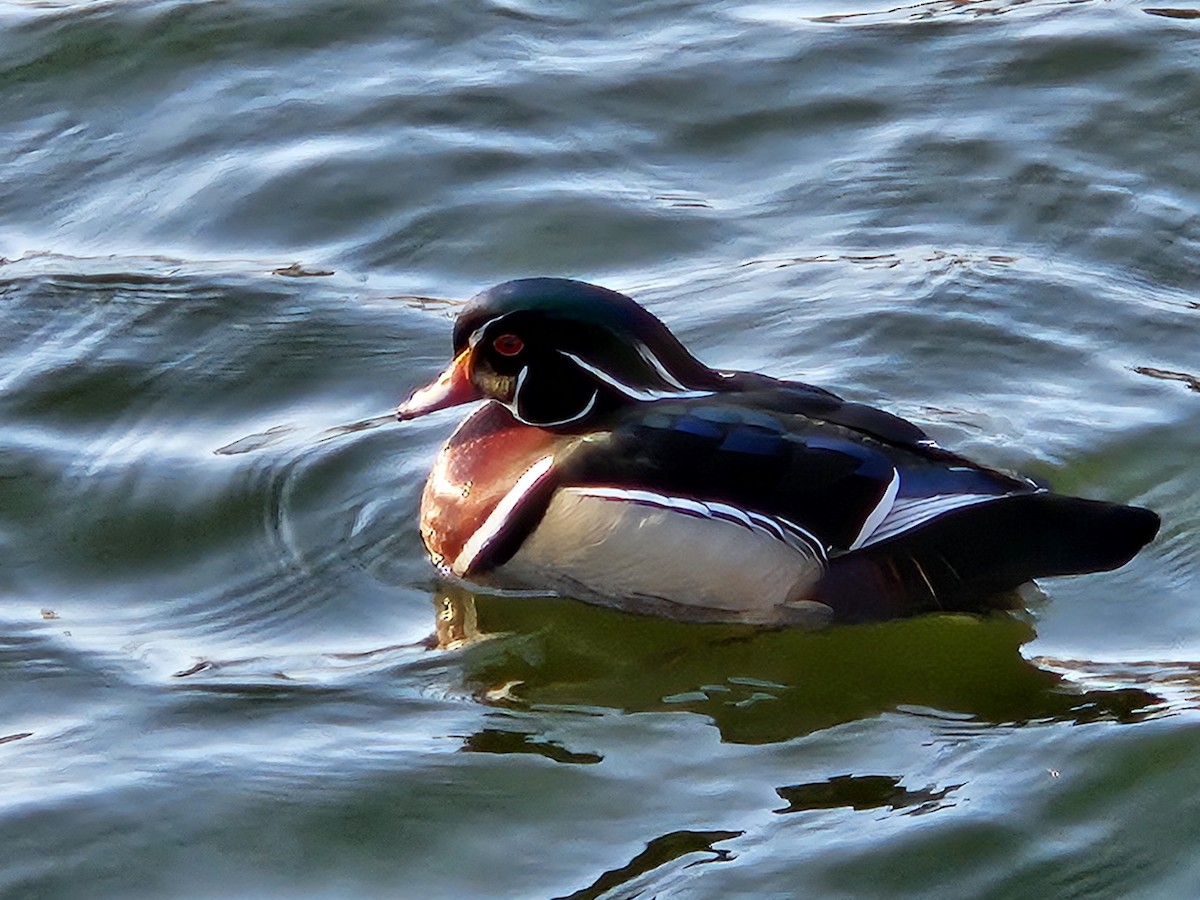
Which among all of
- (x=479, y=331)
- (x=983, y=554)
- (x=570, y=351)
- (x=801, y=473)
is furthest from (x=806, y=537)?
(x=479, y=331)

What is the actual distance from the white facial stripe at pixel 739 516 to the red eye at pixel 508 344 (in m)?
0.59

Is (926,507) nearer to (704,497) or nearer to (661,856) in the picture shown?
(704,497)

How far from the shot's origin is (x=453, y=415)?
7957mm

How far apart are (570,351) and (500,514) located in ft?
1.71

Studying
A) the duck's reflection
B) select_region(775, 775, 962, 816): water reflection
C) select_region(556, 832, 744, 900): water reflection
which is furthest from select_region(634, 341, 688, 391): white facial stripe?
select_region(556, 832, 744, 900): water reflection

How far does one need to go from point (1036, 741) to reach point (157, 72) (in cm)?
629

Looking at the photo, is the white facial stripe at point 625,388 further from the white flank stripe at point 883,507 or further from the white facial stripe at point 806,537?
the white flank stripe at point 883,507

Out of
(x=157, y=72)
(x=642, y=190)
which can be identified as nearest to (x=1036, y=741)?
(x=642, y=190)

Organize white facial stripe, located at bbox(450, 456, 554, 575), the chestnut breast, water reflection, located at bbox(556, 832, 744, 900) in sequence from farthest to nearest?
the chestnut breast
white facial stripe, located at bbox(450, 456, 554, 575)
water reflection, located at bbox(556, 832, 744, 900)

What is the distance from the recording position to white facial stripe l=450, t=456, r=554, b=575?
22.0ft

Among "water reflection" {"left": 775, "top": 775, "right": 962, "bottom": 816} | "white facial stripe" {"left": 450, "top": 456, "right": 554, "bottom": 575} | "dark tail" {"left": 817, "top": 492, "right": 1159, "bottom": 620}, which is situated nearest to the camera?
"water reflection" {"left": 775, "top": 775, "right": 962, "bottom": 816}

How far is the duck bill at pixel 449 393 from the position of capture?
689 cm

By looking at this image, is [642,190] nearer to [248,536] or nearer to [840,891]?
[248,536]

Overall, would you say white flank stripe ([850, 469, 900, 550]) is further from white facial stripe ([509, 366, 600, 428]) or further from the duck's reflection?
white facial stripe ([509, 366, 600, 428])
